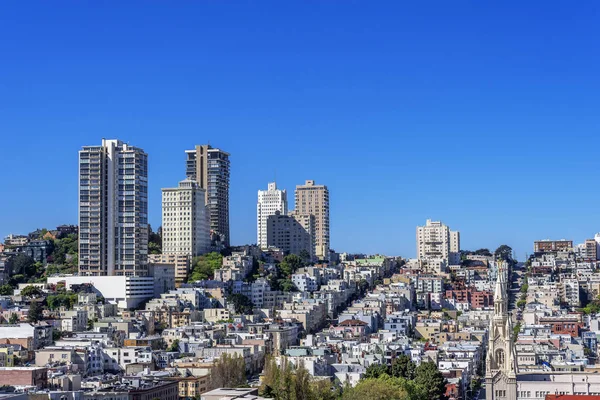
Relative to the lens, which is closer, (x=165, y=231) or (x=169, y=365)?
(x=169, y=365)

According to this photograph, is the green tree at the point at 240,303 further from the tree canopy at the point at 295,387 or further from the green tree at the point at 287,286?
the tree canopy at the point at 295,387

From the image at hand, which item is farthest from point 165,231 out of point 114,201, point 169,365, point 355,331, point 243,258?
point 169,365

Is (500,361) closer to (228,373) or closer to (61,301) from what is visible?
(228,373)

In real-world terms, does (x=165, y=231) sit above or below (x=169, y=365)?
above

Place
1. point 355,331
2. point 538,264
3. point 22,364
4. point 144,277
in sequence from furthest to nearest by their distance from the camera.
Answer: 1. point 538,264
2. point 144,277
3. point 355,331
4. point 22,364

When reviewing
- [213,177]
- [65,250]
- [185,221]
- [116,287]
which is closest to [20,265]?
[65,250]

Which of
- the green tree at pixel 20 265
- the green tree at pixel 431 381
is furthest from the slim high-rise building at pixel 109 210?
the green tree at pixel 431 381

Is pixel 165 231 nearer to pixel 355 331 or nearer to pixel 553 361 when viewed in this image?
pixel 355 331

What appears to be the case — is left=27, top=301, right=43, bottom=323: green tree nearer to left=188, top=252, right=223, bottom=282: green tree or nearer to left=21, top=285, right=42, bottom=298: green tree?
left=21, top=285, right=42, bottom=298: green tree
